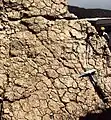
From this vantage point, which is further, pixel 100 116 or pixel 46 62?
pixel 100 116

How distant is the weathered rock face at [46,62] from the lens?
2.54 metres

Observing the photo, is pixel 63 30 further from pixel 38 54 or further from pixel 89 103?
pixel 89 103

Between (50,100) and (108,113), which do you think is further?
(108,113)

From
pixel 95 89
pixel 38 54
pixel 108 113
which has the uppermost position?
pixel 38 54

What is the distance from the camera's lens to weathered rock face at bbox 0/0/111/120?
8.33ft

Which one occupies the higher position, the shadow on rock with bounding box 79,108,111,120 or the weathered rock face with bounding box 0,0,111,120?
the weathered rock face with bounding box 0,0,111,120

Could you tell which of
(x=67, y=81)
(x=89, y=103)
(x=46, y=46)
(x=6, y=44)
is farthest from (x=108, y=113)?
(x=6, y=44)

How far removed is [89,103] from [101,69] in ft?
1.11

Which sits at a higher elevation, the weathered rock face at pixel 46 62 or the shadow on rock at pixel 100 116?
the weathered rock face at pixel 46 62

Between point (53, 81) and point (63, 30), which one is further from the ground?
point (63, 30)

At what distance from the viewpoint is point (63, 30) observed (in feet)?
9.09

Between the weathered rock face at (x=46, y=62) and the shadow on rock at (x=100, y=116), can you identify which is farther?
the shadow on rock at (x=100, y=116)

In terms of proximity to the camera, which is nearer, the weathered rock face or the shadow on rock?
the weathered rock face

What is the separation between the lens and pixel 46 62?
2.67m
